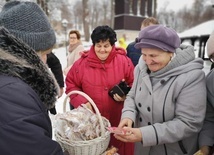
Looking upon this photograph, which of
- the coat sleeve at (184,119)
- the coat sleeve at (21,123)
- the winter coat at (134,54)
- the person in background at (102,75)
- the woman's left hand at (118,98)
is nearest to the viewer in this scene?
the coat sleeve at (21,123)

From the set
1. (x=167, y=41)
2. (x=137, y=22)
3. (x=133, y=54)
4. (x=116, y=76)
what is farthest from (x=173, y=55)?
(x=137, y=22)

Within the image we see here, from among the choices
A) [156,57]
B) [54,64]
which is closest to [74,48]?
[54,64]

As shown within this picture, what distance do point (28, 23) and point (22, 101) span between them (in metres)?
0.41

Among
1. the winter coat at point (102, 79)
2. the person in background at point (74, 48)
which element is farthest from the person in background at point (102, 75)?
the person in background at point (74, 48)

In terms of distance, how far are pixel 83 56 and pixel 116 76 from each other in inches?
16.4

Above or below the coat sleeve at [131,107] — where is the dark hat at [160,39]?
above

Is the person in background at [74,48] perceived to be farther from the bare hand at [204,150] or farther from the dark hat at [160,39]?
the bare hand at [204,150]

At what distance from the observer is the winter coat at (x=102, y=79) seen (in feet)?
7.26

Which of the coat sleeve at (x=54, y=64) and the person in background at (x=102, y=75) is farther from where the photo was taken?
the coat sleeve at (x=54, y=64)

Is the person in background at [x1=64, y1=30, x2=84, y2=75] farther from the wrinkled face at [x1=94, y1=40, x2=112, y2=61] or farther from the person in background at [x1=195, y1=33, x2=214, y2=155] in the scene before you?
the person in background at [x1=195, y1=33, x2=214, y2=155]

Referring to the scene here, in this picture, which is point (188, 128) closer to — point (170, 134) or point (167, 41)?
point (170, 134)

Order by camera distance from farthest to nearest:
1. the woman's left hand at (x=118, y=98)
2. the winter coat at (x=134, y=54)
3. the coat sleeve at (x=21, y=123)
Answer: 1. the winter coat at (x=134, y=54)
2. the woman's left hand at (x=118, y=98)
3. the coat sleeve at (x=21, y=123)

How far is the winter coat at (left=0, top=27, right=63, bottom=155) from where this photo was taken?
0.79 metres

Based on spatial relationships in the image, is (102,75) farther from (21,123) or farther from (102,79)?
(21,123)
